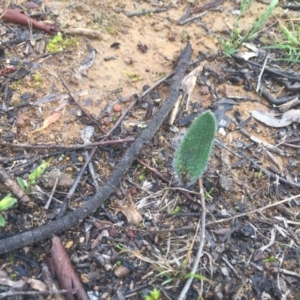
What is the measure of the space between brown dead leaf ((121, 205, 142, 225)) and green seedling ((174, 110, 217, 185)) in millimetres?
274

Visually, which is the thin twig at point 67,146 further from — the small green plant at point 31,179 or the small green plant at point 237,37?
the small green plant at point 237,37

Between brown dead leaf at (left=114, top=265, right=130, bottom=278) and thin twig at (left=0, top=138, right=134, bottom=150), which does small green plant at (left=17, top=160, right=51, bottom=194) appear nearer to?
thin twig at (left=0, top=138, right=134, bottom=150)

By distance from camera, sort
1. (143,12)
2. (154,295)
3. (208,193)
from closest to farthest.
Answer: (154,295), (208,193), (143,12)

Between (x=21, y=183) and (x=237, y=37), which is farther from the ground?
(x=237, y=37)

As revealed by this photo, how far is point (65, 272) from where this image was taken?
1821 mm

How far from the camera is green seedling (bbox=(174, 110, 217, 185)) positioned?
6.53ft

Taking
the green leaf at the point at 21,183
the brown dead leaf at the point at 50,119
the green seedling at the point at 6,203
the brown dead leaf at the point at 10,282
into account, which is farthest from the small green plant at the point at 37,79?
the brown dead leaf at the point at 10,282

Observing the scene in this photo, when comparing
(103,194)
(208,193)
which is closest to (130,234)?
(103,194)

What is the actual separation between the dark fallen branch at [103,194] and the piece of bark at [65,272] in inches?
2.9

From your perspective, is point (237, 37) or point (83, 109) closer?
point (83, 109)

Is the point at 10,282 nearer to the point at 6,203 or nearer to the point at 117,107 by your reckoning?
the point at 6,203

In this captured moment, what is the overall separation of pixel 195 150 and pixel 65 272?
0.80m

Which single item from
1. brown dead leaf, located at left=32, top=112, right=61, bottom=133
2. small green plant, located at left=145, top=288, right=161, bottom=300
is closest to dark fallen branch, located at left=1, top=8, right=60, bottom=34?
brown dead leaf, located at left=32, top=112, right=61, bottom=133

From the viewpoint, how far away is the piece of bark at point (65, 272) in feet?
5.89
